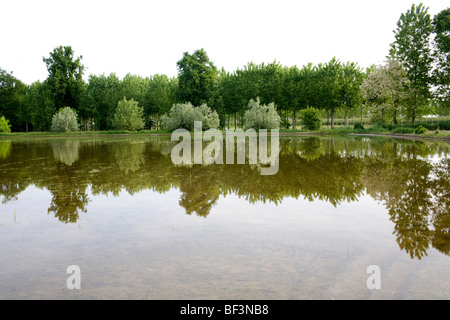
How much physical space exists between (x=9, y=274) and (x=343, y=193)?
8770 millimetres

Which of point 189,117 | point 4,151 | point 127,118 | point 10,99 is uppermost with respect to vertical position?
point 10,99

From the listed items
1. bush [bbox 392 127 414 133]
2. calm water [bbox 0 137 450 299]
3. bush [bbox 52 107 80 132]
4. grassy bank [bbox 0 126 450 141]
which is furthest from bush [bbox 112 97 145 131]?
calm water [bbox 0 137 450 299]

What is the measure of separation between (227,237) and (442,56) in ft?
156

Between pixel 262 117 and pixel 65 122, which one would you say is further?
pixel 65 122

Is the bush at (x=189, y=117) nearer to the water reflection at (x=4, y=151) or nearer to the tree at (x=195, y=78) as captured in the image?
the tree at (x=195, y=78)

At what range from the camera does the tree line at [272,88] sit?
145 feet

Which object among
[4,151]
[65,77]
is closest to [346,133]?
[4,151]

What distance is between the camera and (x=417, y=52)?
145 ft

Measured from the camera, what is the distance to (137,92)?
73688 millimetres

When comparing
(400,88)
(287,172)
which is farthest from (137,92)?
(287,172)

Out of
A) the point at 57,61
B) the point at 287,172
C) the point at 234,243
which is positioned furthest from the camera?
the point at 57,61

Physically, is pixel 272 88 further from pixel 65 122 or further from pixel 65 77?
pixel 65 77

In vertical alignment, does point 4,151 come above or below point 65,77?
below
